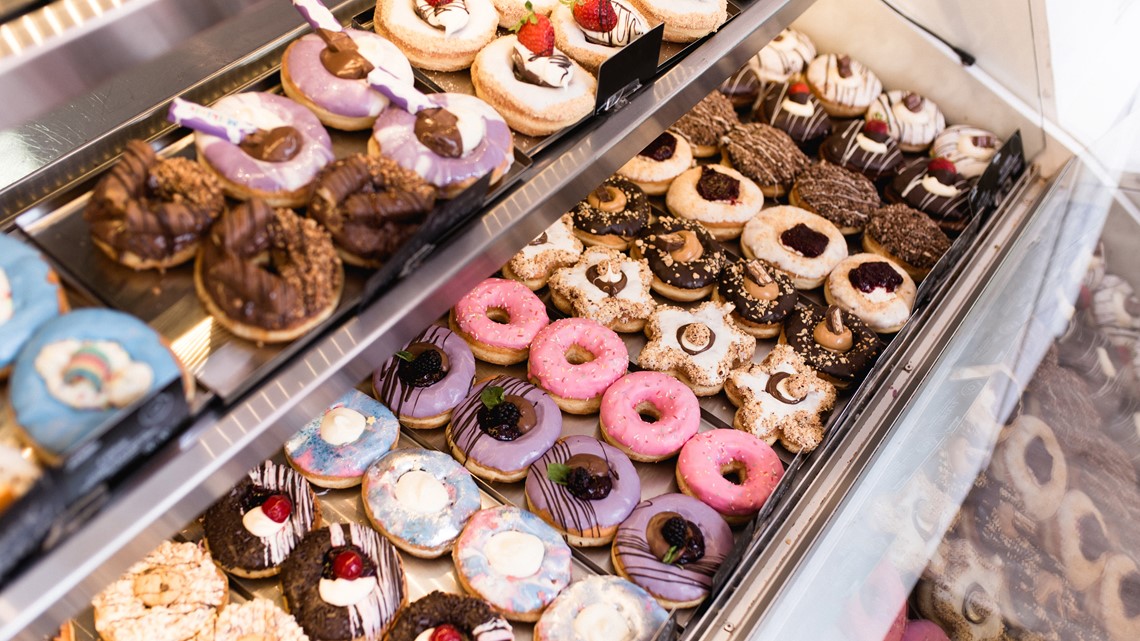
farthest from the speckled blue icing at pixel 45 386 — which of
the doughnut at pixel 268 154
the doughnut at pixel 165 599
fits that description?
the doughnut at pixel 165 599

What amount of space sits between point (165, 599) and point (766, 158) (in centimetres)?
304

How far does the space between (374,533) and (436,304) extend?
3.14 ft

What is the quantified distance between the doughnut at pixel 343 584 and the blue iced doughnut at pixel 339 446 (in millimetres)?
224

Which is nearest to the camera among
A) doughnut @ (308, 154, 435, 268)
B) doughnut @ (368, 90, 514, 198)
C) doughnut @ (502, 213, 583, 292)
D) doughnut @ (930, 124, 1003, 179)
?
doughnut @ (308, 154, 435, 268)

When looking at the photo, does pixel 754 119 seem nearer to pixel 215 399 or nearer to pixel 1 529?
pixel 215 399

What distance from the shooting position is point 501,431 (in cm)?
286

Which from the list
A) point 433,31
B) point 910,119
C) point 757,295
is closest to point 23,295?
point 433,31

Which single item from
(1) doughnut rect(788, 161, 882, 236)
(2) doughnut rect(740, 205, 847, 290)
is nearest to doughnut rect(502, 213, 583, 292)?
(2) doughnut rect(740, 205, 847, 290)

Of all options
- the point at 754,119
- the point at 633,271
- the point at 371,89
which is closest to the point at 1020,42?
the point at 754,119

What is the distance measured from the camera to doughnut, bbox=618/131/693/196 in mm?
3922

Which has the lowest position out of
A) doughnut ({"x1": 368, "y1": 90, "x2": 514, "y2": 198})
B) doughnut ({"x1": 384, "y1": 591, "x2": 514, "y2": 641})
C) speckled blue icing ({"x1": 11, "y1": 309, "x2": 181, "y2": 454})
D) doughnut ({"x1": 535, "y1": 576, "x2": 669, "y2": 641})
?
doughnut ({"x1": 384, "y1": 591, "x2": 514, "y2": 641})

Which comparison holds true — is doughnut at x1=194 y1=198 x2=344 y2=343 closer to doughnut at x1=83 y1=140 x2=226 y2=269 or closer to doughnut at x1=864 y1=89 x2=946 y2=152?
doughnut at x1=83 y1=140 x2=226 y2=269

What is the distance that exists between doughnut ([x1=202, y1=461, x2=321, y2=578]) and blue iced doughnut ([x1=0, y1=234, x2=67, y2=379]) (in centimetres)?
99

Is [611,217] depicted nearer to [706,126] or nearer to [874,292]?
[706,126]
